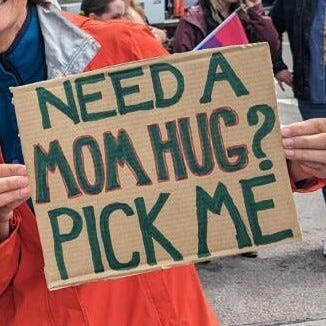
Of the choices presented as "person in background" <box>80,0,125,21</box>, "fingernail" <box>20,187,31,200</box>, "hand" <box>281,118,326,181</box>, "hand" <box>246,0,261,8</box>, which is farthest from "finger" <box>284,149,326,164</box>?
"person in background" <box>80,0,125,21</box>

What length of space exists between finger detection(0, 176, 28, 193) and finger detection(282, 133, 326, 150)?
1.66ft

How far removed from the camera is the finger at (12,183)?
146 cm

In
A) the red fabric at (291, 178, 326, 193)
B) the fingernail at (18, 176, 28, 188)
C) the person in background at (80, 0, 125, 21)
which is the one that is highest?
the fingernail at (18, 176, 28, 188)

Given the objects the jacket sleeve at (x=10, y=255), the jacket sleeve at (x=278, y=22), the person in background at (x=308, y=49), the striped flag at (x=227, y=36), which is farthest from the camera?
the jacket sleeve at (x=278, y=22)

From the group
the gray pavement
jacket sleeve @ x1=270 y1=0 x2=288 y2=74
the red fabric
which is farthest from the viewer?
jacket sleeve @ x1=270 y1=0 x2=288 y2=74

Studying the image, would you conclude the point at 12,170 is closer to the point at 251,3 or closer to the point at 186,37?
the point at 186,37

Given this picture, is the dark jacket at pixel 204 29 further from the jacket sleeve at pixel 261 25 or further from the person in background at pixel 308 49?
the person in background at pixel 308 49

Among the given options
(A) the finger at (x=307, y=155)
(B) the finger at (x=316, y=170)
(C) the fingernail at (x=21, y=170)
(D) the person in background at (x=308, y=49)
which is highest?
(C) the fingernail at (x=21, y=170)

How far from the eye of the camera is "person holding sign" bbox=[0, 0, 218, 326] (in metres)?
1.64

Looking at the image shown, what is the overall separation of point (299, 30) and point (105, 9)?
1137mm

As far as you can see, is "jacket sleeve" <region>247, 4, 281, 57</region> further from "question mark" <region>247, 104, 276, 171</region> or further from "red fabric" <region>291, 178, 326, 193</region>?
"question mark" <region>247, 104, 276, 171</region>

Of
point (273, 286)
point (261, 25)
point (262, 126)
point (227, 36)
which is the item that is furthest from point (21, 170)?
point (261, 25)

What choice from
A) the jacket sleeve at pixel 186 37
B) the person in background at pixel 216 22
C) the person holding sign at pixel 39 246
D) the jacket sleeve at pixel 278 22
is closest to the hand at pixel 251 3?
the person in background at pixel 216 22

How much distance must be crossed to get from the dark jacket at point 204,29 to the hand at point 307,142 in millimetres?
3036
